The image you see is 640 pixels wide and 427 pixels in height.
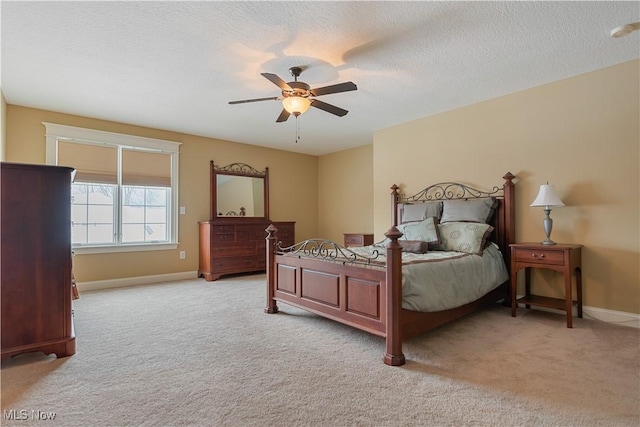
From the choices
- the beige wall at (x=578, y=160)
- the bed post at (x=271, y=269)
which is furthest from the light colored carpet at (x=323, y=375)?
the beige wall at (x=578, y=160)

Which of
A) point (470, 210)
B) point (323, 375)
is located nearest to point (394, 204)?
point (470, 210)

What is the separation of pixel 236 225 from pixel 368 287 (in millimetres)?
3517

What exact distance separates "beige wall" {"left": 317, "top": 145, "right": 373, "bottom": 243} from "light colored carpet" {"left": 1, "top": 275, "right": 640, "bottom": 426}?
339 cm

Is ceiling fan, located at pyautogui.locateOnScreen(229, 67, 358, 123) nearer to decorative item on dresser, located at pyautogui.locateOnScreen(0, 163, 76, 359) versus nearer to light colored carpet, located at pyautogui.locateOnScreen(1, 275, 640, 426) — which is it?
decorative item on dresser, located at pyautogui.locateOnScreen(0, 163, 76, 359)

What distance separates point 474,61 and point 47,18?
3.40 metres

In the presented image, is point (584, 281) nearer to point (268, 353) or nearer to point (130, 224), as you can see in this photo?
point (268, 353)

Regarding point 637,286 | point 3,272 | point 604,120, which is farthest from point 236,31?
point 637,286

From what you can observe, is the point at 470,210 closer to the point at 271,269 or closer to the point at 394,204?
the point at 394,204

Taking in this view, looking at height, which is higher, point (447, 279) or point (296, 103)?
point (296, 103)

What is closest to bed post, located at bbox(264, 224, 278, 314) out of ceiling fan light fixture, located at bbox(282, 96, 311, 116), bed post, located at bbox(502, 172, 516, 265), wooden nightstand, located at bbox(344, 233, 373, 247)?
ceiling fan light fixture, located at bbox(282, 96, 311, 116)

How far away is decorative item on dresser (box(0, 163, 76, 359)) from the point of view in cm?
212

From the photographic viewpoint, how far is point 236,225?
5453 millimetres

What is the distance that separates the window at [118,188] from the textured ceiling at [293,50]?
1.93 ft

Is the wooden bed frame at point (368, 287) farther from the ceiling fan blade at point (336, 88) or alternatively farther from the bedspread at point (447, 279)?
the ceiling fan blade at point (336, 88)
